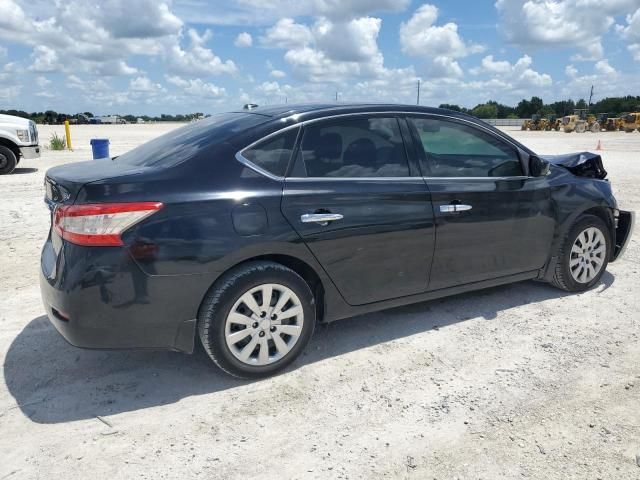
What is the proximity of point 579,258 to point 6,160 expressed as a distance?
1250cm

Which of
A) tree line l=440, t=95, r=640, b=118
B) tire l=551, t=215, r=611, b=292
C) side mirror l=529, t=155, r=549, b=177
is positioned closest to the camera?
side mirror l=529, t=155, r=549, b=177

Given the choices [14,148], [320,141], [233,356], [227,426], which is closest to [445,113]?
[320,141]

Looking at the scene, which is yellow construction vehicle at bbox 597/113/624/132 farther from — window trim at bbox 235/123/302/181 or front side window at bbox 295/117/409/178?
window trim at bbox 235/123/302/181

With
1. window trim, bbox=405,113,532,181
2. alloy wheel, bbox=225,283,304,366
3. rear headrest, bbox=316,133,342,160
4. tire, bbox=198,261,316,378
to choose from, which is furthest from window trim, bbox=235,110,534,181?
alloy wheel, bbox=225,283,304,366

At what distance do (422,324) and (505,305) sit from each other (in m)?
0.89

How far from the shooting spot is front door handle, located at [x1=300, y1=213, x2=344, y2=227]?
10.8ft

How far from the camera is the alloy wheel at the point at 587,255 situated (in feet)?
15.5

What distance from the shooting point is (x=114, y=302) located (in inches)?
114

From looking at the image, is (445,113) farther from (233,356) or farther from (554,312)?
(233,356)

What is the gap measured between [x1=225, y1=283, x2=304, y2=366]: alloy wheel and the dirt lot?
21 cm

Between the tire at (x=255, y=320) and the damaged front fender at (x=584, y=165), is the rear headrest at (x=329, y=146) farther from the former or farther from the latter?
the damaged front fender at (x=584, y=165)

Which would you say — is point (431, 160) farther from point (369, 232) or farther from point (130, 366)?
point (130, 366)

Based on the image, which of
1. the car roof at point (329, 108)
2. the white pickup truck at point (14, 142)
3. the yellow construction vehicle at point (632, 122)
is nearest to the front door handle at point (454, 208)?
the car roof at point (329, 108)

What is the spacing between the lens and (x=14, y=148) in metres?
12.6
